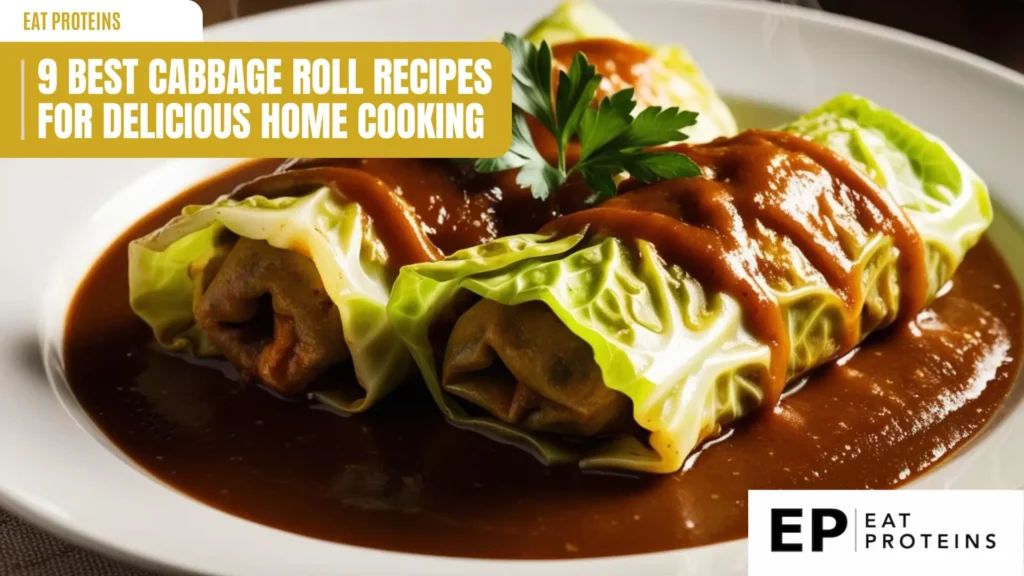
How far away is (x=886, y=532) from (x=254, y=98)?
279cm

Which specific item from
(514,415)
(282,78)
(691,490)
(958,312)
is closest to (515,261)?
(514,415)

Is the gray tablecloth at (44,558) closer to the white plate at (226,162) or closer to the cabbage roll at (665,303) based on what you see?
the white plate at (226,162)

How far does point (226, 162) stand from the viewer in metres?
5.58

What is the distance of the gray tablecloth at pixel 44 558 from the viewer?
131 inches

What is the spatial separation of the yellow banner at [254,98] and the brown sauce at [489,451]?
2.76ft

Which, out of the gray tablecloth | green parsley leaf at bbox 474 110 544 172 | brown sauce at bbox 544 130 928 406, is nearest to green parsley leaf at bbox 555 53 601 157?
green parsley leaf at bbox 474 110 544 172

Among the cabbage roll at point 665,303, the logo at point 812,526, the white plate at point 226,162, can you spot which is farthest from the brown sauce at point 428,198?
the logo at point 812,526

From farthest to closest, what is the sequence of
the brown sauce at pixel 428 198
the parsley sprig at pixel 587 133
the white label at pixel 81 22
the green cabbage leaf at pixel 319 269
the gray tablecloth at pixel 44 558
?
the white label at pixel 81 22 < the parsley sprig at pixel 587 133 < the brown sauce at pixel 428 198 < the green cabbage leaf at pixel 319 269 < the gray tablecloth at pixel 44 558

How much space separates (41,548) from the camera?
11.3ft

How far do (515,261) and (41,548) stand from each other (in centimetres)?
160

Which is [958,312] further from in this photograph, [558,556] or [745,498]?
[558,556]

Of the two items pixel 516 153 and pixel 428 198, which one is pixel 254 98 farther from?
pixel 516 153

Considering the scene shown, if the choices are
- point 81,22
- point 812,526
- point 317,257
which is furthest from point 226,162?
point 812,526

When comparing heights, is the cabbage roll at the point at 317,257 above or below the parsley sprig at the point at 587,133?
below
